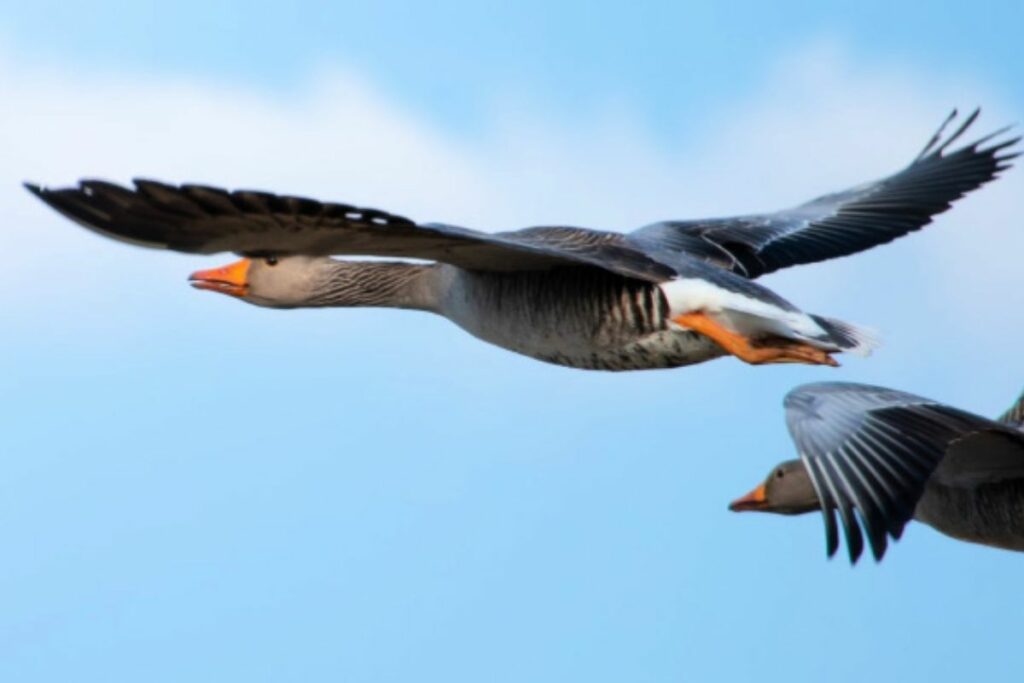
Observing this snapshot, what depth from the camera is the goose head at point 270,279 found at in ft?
41.9

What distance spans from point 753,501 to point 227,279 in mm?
3045

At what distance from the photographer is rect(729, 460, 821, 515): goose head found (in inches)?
528

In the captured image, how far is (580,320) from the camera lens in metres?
11.5

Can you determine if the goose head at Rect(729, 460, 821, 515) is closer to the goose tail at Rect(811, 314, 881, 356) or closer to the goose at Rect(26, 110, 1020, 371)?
the goose at Rect(26, 110, 1020, 371)

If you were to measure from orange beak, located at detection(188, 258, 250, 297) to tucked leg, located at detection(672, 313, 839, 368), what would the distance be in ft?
8.75

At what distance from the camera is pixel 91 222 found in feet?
33.4

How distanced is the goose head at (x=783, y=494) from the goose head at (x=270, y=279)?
103 inches

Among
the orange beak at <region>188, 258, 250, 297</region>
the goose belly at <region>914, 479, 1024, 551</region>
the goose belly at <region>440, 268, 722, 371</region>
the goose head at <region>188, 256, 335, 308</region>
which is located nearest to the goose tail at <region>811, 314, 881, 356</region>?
the goose belly at <region>440, 268, 722, 371</region>

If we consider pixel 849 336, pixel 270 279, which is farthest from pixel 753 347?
pixel 270 279

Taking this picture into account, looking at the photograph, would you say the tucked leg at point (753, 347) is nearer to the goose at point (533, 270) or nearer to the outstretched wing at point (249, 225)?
the goose at point (533, 270)

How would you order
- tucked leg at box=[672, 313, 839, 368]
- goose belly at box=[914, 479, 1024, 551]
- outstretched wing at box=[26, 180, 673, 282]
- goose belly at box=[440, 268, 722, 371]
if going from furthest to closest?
goose belly at box=[914, 479, 1024, 551] → goose belly at box=[440, 268, 722, 371] → tucked leg at box=[672, 313, 839, 368] → outstretched wing at box=[26, 180, 673, 282]

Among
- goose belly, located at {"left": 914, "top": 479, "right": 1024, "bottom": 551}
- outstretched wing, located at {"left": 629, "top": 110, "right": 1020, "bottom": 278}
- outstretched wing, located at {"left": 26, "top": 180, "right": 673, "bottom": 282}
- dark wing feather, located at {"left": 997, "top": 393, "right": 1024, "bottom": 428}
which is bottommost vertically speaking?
goose belly, located at {"left": 914, "top": 479, "right": 1024, "bottom": 551}

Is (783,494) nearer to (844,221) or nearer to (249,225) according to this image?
(844,221)

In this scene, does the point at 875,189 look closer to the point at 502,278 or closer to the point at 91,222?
the point at 502,278
